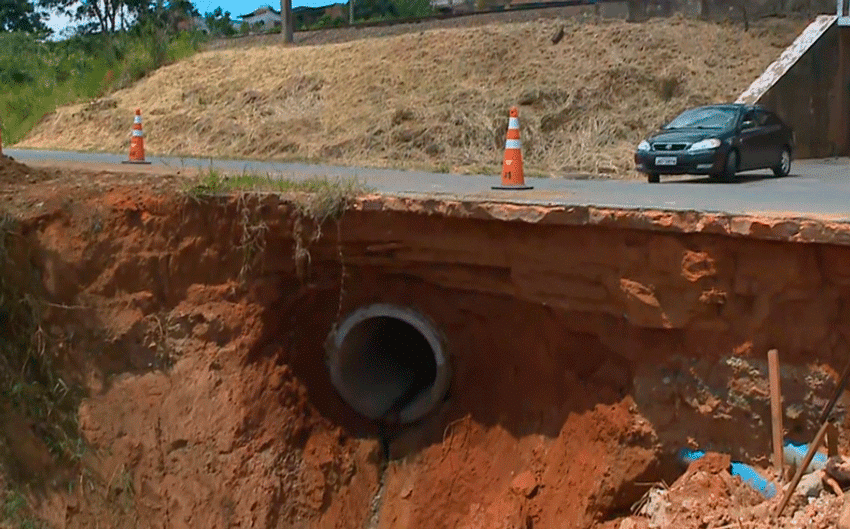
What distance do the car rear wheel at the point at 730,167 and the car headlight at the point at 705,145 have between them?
24 centimetres

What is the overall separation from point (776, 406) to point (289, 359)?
4.51 metres

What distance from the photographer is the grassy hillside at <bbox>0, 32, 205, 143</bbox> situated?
25.7 meters

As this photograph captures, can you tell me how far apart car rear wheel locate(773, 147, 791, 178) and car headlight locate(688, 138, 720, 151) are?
6.31ft

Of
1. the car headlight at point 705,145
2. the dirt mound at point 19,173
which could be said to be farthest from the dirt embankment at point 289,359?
the car headlight at point 705,145

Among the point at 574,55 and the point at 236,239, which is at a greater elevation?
the point at 574,55

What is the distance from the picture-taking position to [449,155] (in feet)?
54.5

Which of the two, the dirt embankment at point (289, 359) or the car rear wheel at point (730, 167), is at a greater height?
the car rear wheel at point (730, 167)

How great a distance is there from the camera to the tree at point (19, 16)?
4233 centimetres

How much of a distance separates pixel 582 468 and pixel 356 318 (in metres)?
2.64

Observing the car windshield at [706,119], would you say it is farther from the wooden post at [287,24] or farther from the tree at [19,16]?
the tree at [19,16]

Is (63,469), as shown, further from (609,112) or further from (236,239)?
(609,112)

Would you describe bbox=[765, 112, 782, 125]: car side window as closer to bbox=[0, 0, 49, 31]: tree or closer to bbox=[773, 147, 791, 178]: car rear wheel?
bbox=[773, 147, 791, 178]: car rear wheel

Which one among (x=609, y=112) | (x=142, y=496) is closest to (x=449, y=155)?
(x=609, y=112)

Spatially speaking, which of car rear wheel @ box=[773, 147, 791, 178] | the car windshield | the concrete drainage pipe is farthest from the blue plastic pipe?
car rear wheel @ box=[773, 147, 791, 178]
